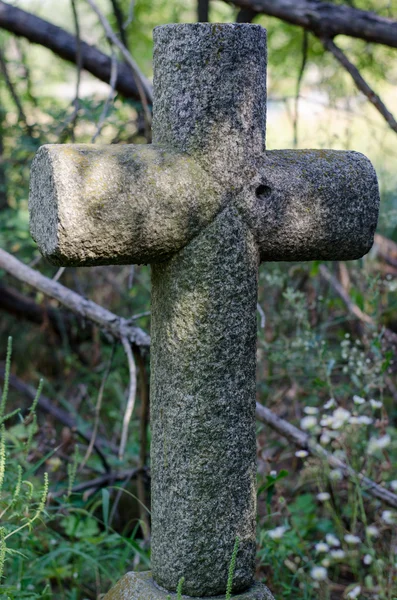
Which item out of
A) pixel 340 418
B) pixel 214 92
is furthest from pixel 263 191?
pixel 340 418

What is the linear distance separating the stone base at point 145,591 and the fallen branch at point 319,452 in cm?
91

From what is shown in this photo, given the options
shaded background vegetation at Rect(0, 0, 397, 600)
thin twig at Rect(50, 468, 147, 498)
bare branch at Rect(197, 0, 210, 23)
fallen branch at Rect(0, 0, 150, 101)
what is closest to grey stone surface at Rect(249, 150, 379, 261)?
shaded background vegetation at Rect(0, 0, 397, 600)

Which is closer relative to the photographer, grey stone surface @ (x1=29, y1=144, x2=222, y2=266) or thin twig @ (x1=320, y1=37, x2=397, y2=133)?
grey stone surface @ (x1=29, y1=144, x2=222, y2=266)

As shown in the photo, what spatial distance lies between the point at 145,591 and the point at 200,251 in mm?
808

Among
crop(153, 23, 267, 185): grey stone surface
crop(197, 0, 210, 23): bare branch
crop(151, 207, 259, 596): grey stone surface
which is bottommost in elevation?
crop(151, 207, 259, 596): grey stone surface

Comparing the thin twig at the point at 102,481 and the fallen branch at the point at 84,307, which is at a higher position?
the fallen branch at the point at 84,307

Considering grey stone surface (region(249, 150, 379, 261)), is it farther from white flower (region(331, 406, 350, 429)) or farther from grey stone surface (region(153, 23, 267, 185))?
white flower (region(331, 406, 350, 429))

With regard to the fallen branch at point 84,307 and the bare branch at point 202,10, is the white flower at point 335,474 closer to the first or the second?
the fallen branch at point 84,307

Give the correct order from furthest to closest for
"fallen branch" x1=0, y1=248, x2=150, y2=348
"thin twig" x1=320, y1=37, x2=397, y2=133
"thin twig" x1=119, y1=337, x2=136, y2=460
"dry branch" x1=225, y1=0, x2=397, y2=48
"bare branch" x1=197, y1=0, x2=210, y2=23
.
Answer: "bare branch" x1=197, y1=0, x2=210, y2=23 < "dry branch" x1=225, y1=0, x2=397, y2=48 < "thin twig" x1=320, y1=37, x2=397, y2=133 < "fallen branch" x1=0, y1=248, x2=150, y2=348 < "thin twig" x1=119, y1=337, x2=136, y2=460

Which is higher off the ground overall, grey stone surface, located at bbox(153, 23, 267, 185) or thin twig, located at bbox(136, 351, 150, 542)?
grey stone surface, located at bbox(153, 23, 267, 185)

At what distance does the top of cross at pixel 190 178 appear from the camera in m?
1.47

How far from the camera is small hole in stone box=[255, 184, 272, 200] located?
1.64 m

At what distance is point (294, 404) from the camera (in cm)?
375

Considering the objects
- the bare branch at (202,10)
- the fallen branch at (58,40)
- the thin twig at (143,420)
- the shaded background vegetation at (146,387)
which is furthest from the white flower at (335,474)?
the bare branch at (202,10)
